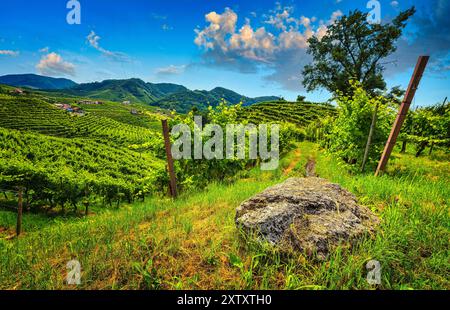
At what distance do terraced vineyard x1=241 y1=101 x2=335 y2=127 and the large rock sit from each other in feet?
193

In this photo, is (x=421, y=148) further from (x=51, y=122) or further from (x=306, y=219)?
(x=51, y=122)

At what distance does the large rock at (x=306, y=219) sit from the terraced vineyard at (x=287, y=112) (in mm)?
58951

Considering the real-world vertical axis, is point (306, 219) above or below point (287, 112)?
below

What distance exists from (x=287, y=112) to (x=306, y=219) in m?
72.2

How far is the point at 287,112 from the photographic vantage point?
71.6m

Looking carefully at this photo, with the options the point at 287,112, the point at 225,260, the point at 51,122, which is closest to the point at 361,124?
the point at 225,260

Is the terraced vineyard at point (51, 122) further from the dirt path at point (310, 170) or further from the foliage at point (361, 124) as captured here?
the foliage at point (361, 124)

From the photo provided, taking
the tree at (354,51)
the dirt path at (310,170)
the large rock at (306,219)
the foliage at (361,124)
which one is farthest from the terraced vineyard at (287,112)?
the large rock at (306,219)

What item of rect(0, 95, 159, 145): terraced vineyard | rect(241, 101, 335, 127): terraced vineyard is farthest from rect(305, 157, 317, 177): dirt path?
rect(0, 95, 159, 145): terraced vineyard

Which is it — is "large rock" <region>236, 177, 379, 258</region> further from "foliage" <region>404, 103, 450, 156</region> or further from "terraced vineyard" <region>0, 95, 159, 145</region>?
"terraced vineyard" <region>0, 95, 159, 145</region>

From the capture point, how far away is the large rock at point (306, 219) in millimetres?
2953

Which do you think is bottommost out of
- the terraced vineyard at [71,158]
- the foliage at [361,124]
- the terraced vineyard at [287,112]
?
the terraced vineyard at [71,158]
